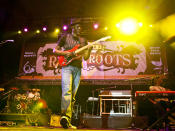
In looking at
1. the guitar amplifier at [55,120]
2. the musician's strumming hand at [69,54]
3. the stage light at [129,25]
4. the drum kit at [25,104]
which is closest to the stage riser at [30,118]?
the guitar amplifier at [55,120]

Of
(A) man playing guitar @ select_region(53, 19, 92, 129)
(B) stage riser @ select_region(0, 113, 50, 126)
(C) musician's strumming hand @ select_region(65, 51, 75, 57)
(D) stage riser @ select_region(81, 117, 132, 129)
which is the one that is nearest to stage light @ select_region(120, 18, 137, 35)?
(A) man playing guitar @ select_region(53, 19, 92, 129)

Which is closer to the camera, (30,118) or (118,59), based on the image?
(30,118)

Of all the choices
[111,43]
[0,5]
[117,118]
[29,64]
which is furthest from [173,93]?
[0,5]

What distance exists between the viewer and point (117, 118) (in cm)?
375

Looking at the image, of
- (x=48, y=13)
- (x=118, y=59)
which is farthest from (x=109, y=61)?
(x=48, y=13)

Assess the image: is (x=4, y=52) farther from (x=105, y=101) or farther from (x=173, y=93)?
(x=173, y=93)

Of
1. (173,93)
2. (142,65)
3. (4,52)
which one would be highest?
(4,52)

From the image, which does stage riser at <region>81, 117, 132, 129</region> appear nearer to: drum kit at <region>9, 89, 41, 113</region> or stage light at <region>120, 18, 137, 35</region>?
drum kit at <region>9, 89, 41, 113</region>

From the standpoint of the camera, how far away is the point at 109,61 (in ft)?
20.6

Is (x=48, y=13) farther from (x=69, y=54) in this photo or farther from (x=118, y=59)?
(x=69, y=54)

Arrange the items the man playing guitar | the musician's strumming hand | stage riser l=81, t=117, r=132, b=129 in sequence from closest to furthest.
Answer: the man playing guitar < the musician's strumming hand < stage riser l=81, t=117, r=132, b=129

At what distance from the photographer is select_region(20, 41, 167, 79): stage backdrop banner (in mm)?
6023

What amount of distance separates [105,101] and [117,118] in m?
1.94

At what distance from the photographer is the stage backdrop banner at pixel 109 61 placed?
602 cm
